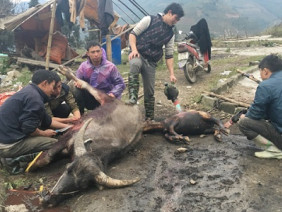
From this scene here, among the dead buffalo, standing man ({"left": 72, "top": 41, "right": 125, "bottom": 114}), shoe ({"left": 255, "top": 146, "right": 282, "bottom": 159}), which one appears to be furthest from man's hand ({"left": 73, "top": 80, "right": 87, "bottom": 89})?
shoe ({"left": 255, "top": 146, "right": 282, "bottom": 159})

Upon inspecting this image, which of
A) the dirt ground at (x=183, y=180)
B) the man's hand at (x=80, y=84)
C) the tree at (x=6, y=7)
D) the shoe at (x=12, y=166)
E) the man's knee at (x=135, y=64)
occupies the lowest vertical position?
the dirt ground at (x=183, y=180)

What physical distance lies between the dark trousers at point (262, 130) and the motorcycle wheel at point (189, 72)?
382 centimetres

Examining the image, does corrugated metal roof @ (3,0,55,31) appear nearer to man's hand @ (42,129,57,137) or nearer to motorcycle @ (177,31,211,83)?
motorcycle @ (177,31,211,83)

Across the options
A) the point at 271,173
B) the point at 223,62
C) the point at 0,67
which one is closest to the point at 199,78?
the point at 223,62

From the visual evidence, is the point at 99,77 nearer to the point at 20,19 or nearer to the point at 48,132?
the point at 48,132

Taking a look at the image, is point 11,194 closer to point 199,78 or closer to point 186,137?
point 186,137

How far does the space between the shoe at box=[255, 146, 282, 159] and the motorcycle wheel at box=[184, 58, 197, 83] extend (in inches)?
161

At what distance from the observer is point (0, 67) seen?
11.1m

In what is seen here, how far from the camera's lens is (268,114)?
3.96m

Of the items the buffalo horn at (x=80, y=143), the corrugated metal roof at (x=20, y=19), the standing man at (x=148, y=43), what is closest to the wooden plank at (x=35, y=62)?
the corrugated metal roof at (x=20, y=19)

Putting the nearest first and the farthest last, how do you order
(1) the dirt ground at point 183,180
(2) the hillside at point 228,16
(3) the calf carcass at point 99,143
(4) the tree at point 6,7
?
(1) the dirt ground at point 183,180 → (3) the calf carcass at point 99,143 → (4) the tree at point 6,7 → (2) the hillside at point 228,16

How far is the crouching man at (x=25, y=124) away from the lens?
362 centimetres

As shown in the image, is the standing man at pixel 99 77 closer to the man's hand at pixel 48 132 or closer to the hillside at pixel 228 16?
the man's hand at pixel 48 132

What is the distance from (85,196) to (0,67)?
9.45 m
